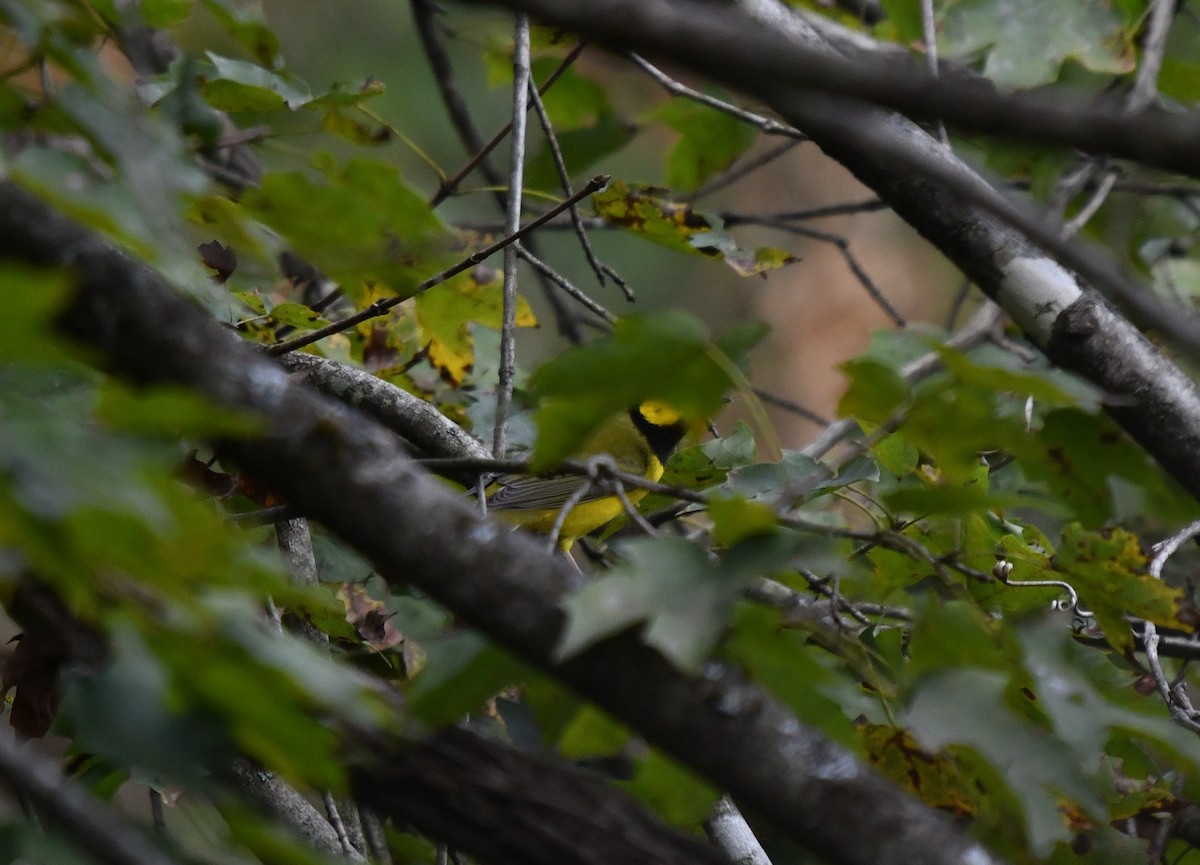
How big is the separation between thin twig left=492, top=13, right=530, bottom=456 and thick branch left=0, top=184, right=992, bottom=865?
0.92m

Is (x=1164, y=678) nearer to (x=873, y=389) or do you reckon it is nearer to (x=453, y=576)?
(x=873, y=389)

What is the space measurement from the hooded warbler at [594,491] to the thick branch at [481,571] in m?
2.66

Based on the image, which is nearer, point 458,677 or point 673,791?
point 458,677

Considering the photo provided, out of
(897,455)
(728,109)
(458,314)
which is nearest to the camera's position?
(897,455)

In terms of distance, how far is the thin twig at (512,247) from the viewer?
2.14 m

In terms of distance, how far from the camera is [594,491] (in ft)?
12.5

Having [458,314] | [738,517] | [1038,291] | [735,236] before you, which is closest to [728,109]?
[458,314]

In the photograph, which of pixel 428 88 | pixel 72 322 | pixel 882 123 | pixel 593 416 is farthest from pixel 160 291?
pixel 428 88

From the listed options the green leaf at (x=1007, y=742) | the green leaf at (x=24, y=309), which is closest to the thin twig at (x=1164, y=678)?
the green leaf at (x=1007, y=742)

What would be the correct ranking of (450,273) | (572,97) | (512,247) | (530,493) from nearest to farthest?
(450,273) → (512,247) → (572,97) → (530,493)

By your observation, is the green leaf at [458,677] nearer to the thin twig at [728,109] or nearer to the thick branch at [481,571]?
the thick branch at [481,571]

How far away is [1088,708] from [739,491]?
2.95 feet

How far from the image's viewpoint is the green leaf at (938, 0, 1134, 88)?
301 cm

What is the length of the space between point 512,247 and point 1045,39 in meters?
1.62
